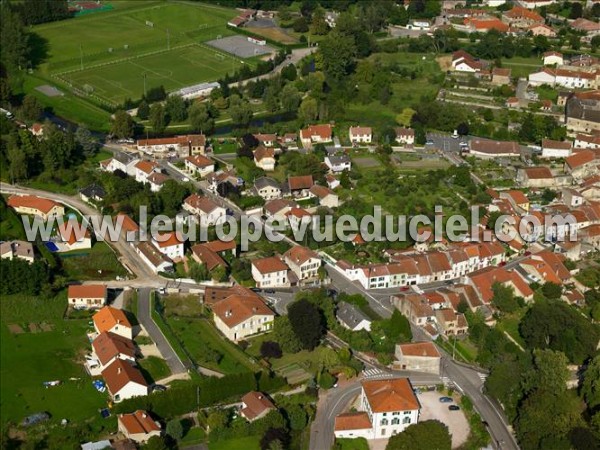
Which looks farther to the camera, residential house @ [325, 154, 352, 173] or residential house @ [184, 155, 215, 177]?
residential house @ [325, 154, 352, 173]

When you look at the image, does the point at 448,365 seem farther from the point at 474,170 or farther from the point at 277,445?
the point at 474,170

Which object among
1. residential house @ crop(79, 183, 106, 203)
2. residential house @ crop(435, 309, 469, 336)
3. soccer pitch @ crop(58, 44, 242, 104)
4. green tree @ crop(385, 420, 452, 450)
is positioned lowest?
residential house @ crop(435, 309, 469, 336)

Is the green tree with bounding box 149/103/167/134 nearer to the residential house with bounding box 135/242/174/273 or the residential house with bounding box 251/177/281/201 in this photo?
the residential house with bounding box 251/177/281/201

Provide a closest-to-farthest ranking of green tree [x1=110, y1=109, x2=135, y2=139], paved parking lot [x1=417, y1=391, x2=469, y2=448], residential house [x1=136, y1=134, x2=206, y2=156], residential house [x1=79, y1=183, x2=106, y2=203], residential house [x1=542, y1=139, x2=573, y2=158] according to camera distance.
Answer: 1. paved parking lot [x1=417, y1=391, x2=469, y2=448]
2. residential house [x1=79, y1=183, x2=106, y2=203]
3. residential house [x1=542, y1=139, x2=573, y2=158]
4. residential house [x1=136, y1=134, x2=206, y2=156]
5. green tree [x1=110, y1=109, x2=135, y2=139]

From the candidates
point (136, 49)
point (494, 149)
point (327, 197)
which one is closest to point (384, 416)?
point (327, 197)

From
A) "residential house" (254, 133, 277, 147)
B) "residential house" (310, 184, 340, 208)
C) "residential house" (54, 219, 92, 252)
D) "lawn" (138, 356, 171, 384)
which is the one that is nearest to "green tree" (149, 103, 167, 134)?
"residential house" (254, 133, 277, 147)

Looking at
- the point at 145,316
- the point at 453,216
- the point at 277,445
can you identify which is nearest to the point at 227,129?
the point at 453,216
